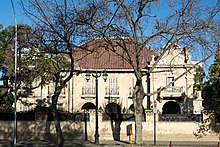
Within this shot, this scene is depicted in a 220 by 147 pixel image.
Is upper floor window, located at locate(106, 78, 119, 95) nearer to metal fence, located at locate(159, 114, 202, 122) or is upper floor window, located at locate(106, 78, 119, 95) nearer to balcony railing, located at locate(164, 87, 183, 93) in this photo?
balcony railing, located at locate(164, 87, 183, 93)

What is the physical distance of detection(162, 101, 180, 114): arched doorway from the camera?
148ft

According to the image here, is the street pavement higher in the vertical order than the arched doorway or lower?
lower

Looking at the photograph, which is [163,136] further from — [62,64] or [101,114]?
[62,64]

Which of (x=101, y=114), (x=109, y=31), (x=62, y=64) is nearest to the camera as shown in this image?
(x=109, y=31)

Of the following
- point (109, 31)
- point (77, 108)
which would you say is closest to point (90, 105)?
point (77, 108)

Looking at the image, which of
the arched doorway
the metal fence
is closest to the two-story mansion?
the arched doorway

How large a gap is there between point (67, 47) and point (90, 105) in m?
24.2

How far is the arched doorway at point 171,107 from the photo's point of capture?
4497 cm

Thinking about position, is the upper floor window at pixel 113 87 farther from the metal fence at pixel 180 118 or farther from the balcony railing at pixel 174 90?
the metal fence at pixel 180 118

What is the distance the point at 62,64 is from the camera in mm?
27938

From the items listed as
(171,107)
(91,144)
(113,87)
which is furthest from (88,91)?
(91,144)

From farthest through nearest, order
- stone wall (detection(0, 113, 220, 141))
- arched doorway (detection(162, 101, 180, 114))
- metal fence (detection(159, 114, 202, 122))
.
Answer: arched doorway (detection(162, 101, 180, 114)) → metal fence (detection(159, 114, 202, 122)) → stone wall (detection(0, 113, 220, 141))

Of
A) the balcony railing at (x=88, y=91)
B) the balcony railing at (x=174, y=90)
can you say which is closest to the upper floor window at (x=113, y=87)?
the balcony railing at (x=88, y=91)

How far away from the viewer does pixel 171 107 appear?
46406 millimetres
